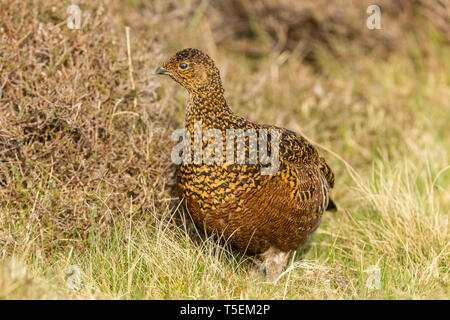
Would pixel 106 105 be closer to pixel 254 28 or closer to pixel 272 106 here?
pixel 272 106

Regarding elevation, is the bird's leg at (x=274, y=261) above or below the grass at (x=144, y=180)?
below

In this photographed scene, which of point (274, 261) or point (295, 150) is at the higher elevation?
point (295, 150)

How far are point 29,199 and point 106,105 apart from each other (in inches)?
33.5

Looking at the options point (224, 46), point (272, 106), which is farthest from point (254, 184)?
point (224, 46)

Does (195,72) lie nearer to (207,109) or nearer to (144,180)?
(207,109)

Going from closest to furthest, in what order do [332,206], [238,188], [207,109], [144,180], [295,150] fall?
[238,188]
[207,109]
[295,150]
[144,180]
[332,206]

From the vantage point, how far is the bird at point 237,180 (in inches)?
120

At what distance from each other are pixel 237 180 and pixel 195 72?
0.68m

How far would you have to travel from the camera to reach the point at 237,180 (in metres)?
3.04

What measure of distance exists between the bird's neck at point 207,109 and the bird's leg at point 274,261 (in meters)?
0.91

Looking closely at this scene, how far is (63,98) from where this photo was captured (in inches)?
140

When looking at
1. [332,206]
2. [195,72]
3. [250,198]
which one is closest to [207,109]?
Result: [195,72]

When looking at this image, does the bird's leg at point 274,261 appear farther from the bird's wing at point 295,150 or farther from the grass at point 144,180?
the bird's wing at point 295,150

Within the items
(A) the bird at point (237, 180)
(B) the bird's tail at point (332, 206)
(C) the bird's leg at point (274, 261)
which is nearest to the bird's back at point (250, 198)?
(A) the bird at point (237, 180)
